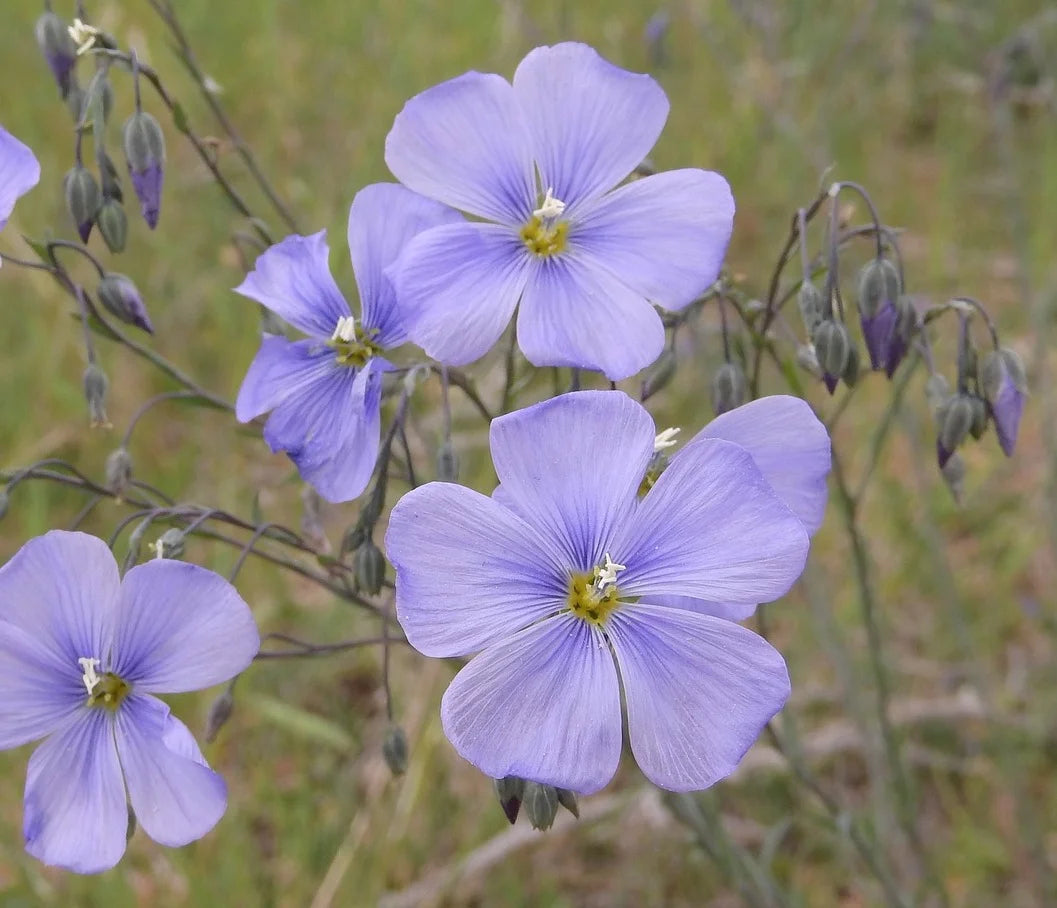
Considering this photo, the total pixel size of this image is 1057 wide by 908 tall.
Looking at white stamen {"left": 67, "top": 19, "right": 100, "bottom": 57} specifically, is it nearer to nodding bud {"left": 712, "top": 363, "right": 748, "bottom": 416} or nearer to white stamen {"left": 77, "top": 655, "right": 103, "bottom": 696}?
white stamen {"left": 77, "top": 655, "right": 103, "bottom": 696}

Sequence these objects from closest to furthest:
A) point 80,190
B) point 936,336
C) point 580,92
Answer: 1. point 580,92
2. point 80,190
3. point 936,336

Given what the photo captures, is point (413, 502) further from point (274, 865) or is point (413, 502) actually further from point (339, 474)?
point (274, 865)

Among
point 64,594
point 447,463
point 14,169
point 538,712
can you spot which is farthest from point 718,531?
point 14,169

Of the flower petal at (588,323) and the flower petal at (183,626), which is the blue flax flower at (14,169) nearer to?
the flower petal at (183,626)

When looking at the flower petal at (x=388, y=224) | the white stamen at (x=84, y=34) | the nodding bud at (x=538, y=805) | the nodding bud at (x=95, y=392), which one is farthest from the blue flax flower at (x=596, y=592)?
the white stamen at (x=84, y=34)

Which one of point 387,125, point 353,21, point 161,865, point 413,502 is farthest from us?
point 353,21

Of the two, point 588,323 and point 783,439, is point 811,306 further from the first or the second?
point 588,323

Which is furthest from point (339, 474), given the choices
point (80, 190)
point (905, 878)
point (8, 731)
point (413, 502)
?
point (905, 878)
